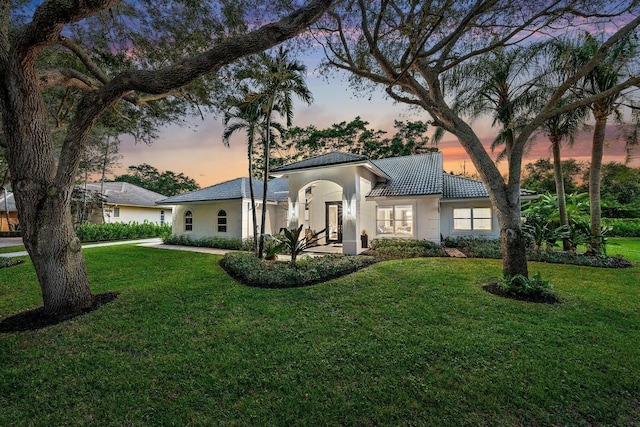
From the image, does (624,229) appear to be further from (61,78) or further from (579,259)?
(61,78)

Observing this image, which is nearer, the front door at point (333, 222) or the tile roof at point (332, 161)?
the tile roof at point (332, 161)

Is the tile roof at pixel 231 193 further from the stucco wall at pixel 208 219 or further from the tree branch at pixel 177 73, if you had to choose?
the tree branch at pixel 177 73

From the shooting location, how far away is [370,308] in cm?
518

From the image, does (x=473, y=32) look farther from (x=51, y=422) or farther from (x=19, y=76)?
(x=51, y=422)

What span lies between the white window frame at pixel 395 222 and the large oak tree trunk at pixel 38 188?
39.2ft

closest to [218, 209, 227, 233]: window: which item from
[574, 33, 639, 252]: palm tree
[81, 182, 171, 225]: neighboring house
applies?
[81, 182, 171, 225]: neighboring house

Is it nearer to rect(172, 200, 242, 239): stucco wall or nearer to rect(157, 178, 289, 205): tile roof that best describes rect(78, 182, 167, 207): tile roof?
rect(172, 200, 242, 239): stucco wall

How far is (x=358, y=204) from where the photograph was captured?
12.0 metres

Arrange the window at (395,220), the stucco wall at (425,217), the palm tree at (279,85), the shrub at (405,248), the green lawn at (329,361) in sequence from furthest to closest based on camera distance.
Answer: the window at (395,220)
the stucco wall at (425,217)
the shrub at (405,248)
the palm tree at (279,85)
the green lawn at (329,361)

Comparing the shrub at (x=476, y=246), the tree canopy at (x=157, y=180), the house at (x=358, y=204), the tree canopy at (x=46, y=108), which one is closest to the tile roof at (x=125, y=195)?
the tree canopy at (x=157, y=180)

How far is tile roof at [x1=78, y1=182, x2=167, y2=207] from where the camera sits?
24.4m

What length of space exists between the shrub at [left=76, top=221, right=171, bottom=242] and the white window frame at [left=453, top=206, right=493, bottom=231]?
2508cm

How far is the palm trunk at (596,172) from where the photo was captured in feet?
32.2

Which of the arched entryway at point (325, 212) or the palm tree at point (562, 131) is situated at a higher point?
the palm tree at point (562, 131)
